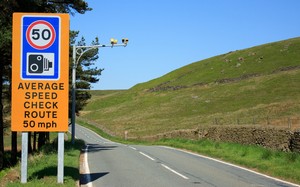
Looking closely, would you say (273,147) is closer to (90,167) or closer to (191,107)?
(90,167)

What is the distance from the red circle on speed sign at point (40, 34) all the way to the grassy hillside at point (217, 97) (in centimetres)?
2784

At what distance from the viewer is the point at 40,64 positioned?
10.7 metres

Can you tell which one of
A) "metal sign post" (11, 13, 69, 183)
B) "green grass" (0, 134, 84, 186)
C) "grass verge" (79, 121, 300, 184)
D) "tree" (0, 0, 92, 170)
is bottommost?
"grass verge" (79, 121, 300, 184)

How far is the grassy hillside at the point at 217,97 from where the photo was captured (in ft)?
178

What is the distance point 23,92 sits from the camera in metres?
10.5

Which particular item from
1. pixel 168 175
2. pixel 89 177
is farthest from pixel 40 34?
pixel 168 175

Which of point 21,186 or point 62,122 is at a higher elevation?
point 62,122

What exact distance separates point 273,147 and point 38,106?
42.2 ft

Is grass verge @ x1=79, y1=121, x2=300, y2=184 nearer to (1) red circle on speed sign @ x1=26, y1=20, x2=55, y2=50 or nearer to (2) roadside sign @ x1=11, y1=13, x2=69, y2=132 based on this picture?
(2) roadside sign @ x1=11, y1=13, x2=69, y2=132

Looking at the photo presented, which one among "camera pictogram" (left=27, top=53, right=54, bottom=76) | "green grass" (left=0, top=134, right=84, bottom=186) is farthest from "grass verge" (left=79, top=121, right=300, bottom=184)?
"camera pictogram" (left=27, top=53, right=54, bottom=76)

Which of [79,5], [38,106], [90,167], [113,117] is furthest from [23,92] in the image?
[113,117]

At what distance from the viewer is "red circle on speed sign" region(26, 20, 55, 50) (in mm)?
10555

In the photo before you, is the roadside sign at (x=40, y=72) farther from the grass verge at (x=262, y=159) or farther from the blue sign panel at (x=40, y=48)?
the grass verge at (x=262, y=159)

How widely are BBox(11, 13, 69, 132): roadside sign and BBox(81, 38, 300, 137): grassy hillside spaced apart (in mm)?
27542
